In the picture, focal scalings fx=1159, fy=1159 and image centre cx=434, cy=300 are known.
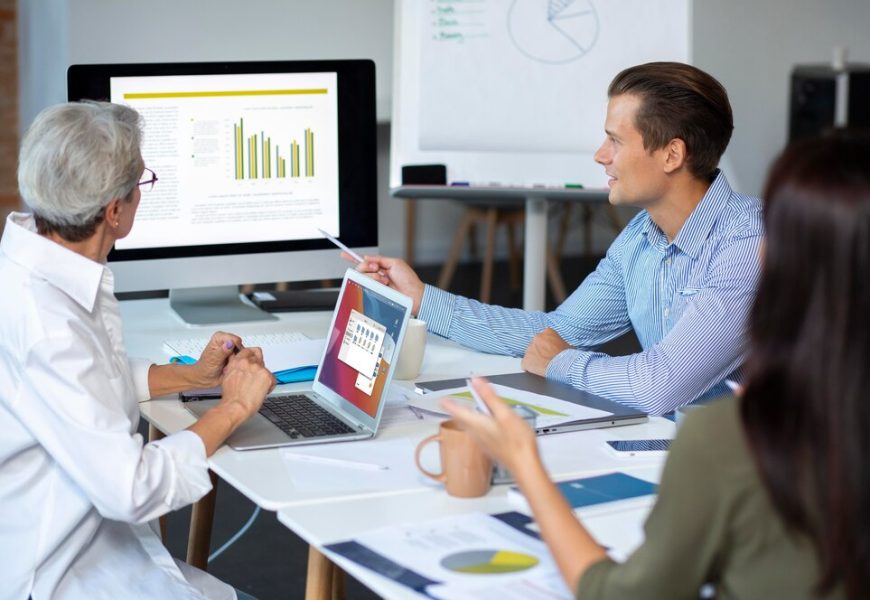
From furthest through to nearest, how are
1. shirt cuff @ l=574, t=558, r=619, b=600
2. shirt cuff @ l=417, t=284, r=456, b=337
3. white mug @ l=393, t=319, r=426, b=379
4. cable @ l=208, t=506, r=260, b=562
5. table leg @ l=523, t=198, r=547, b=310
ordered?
table leg @ l=523, t=198, r=547, b=310, cable @ l=208, t=506, r=260, b=562, shirt cuff @ l=417, t=284, r=456, b=337, white mug @ l=393, t=319, r=426, b=379, shirt cuff @ l=574, t=558, r=619, b=600

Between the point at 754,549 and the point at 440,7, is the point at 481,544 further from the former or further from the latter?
the point at 440,7

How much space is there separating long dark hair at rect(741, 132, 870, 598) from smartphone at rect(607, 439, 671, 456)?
2.21ft

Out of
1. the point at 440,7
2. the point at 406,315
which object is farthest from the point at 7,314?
the point at 440,7

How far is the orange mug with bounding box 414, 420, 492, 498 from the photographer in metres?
1.40

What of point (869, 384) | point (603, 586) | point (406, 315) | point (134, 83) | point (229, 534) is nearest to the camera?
point (869, 384)

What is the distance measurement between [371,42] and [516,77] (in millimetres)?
2092

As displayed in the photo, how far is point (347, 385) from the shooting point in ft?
5.73

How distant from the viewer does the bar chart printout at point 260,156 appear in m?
2.37

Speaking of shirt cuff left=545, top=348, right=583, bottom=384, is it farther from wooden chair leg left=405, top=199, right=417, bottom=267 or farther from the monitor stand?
wooden chair leg left=405, top=199, right=417, bottom=267

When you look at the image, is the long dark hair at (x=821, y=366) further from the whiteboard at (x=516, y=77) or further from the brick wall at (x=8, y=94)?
the brick wall at (x=8, y=94)

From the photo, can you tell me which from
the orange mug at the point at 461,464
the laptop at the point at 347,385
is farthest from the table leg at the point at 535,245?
the orange mug at the point at 461,464

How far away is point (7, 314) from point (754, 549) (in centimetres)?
95

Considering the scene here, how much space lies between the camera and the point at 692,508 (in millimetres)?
969

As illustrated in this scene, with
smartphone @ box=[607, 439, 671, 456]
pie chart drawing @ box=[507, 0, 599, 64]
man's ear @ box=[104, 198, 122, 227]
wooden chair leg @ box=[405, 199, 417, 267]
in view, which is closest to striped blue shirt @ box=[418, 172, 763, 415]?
smartphone @ box=[607, 439, 671, 456]
